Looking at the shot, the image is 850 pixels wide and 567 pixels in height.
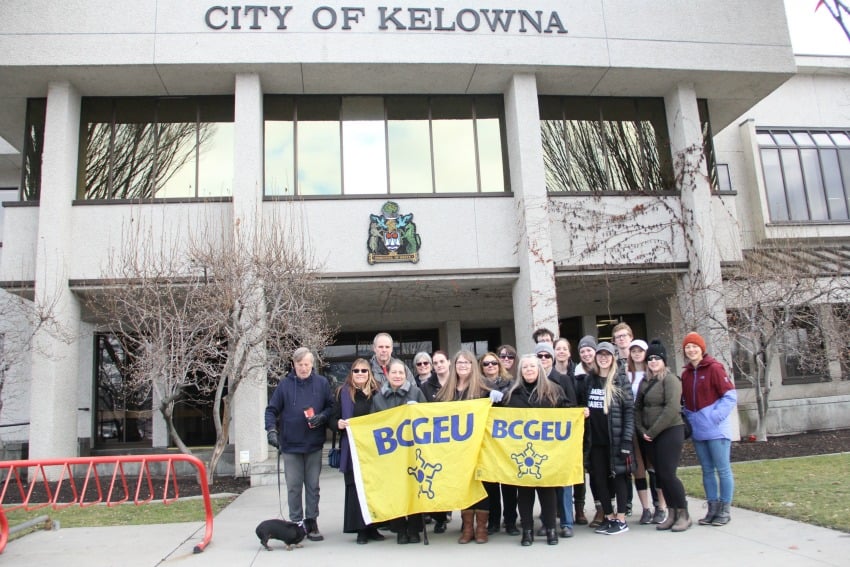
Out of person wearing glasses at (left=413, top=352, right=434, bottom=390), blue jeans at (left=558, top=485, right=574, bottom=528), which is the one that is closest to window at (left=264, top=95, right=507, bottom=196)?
person wearing glasses at (left=413, top=352, right=434, bottom=390)

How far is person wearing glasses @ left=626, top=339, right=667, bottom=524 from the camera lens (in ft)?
23.5

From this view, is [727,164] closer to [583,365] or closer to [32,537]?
[583,365]

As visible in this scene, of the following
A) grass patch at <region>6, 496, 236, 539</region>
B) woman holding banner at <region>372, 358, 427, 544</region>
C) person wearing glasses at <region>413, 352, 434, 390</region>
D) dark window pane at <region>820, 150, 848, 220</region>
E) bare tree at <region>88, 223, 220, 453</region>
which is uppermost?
dark window pane at <region>820, 150, 848, 220</region>

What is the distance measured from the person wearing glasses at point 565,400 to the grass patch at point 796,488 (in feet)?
6.04

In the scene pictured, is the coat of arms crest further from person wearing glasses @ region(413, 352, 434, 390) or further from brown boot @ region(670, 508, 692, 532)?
brown boot @ region(670, 508, 692, 532)

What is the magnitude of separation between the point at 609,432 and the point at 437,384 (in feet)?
6.29

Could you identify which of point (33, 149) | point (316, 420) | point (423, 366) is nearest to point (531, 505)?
point (423, 366)

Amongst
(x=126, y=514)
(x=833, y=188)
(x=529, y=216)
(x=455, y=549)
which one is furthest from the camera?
(x=833, y=188)

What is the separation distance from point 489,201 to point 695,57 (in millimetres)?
5785

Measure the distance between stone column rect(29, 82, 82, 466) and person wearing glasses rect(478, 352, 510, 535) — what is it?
9776 millimetres

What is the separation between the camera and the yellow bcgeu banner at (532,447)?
6.60 m

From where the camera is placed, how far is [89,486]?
501 inches

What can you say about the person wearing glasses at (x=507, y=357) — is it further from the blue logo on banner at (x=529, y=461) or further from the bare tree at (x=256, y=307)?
the bare tree at (x=256, y=307)

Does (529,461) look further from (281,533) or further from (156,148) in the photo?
(156,148)
